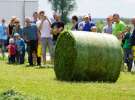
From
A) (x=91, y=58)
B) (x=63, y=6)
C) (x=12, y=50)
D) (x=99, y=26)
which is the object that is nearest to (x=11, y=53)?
(x=12, y=50)

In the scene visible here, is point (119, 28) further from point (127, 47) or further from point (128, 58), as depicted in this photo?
point (128, 58)

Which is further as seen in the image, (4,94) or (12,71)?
(12,71)

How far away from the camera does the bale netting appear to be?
16312 millimetres

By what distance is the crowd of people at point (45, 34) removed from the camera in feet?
71.2

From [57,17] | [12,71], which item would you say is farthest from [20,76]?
[57,17]

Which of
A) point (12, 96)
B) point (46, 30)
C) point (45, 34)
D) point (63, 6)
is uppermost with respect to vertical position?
point (12, 96)

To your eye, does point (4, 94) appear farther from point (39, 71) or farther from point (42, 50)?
point (42, 50)

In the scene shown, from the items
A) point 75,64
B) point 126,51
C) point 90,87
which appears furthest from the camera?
point 126,51

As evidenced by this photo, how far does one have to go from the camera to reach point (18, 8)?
39594 mm

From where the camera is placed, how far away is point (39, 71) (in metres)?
20.1

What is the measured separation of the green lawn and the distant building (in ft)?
64.8

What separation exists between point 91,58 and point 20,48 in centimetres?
869

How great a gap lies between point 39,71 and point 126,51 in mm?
3408

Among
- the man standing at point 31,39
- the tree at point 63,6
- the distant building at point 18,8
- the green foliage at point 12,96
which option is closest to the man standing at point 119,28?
the man standing at point 31,39
